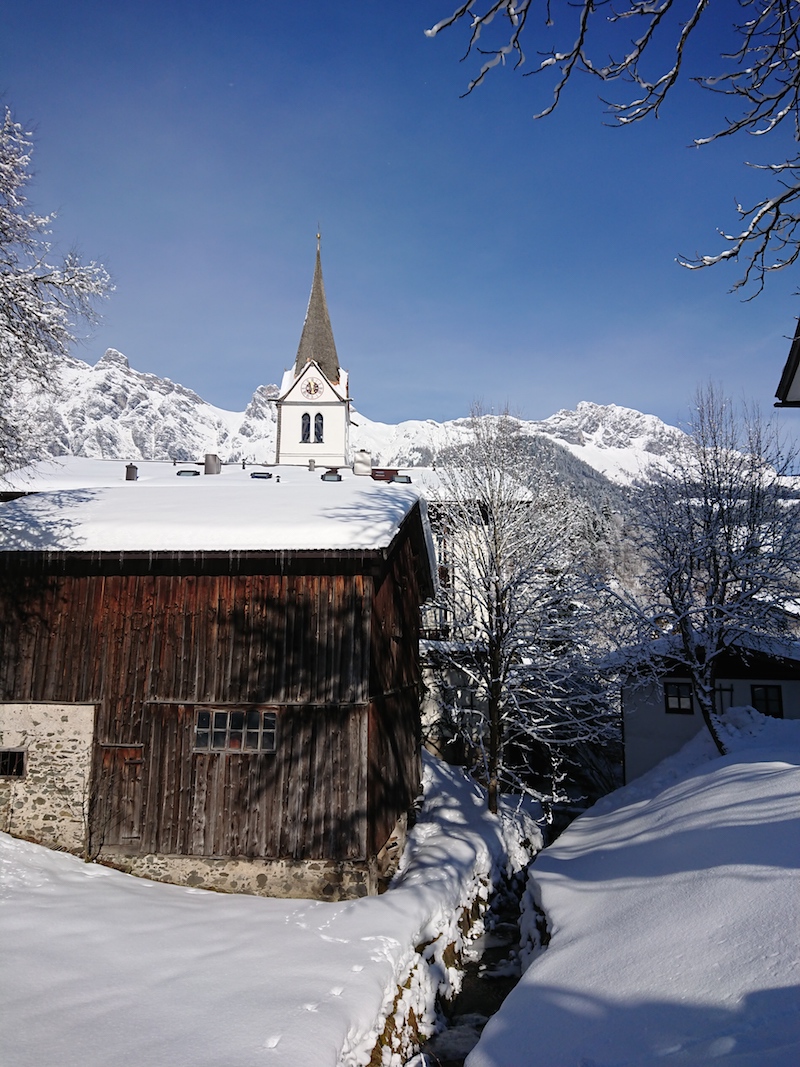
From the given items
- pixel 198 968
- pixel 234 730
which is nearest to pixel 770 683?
pixel 234 730

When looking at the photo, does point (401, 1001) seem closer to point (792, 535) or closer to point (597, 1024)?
point (597, 1024)

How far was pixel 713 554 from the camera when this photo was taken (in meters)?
17.6

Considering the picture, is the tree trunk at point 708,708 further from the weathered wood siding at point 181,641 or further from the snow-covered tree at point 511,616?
the weathered wood siding at point 181,641

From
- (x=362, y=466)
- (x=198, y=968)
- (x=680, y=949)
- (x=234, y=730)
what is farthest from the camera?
(x=362, y=466)

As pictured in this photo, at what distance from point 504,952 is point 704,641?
924cm

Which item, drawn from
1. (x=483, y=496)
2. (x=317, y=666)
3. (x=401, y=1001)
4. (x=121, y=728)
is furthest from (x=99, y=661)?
(x=483, y=496)

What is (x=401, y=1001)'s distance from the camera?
7.76m

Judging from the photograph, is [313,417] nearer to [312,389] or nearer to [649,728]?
[312,389]

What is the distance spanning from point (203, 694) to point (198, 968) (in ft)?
13.7

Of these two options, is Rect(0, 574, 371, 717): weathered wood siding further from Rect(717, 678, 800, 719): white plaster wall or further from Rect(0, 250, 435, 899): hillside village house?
Rect(717, 678, 800, 719): white plaster wall

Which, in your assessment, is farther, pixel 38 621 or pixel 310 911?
pixel 38 621

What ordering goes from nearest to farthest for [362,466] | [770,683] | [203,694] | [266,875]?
[266,875], [203,694], [362,466], [770,683]

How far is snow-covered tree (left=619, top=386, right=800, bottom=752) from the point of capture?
53.4 ft

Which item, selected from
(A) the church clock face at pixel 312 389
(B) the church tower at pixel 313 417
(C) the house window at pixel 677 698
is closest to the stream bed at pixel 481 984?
(C) the house window at pixel 677 698
